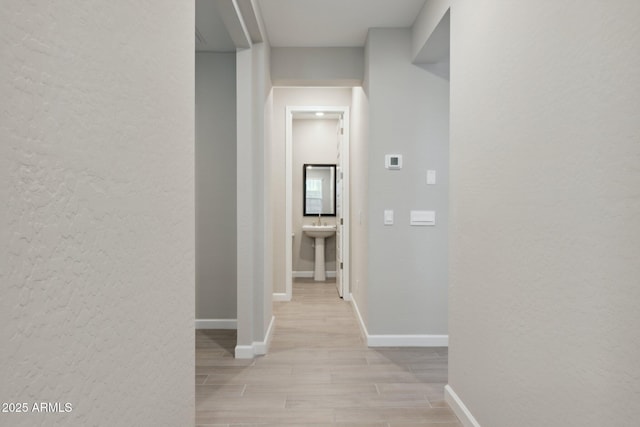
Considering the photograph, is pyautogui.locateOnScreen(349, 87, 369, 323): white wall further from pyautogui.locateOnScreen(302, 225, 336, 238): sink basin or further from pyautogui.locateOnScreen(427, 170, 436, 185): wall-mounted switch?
pyautogui.locateOnScreen(302, 225, 336, 238): sink basin

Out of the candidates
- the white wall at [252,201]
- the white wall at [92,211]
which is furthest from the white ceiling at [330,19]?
the white wall at [92,211]

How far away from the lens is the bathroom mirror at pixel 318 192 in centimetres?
729

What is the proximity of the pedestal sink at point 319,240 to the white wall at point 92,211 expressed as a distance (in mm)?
5523

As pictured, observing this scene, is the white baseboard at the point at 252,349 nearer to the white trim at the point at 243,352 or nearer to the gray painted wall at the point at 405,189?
the white trim at the point at 243,352

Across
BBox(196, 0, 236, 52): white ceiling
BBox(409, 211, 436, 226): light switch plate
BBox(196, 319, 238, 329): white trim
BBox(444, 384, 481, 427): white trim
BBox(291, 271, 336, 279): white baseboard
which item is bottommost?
BBox(291, 271, 336, 279): white baseboard

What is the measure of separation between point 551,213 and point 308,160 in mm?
6007

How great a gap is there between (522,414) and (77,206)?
1.70m

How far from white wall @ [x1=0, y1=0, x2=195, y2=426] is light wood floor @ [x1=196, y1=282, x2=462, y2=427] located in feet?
4.22

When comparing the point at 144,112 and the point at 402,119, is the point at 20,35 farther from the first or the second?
the point at 402,119

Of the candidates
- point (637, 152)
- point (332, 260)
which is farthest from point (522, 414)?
point (332, 260)

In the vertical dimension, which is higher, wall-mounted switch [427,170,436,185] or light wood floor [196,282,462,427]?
wall-mounted switch [427,170,436,185]

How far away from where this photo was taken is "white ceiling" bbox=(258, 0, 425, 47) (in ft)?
10.6

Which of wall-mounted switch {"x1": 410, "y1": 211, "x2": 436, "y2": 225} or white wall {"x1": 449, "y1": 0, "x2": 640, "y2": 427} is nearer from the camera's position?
white wall {"x1": 449, "y1": 0, "x2": 640, "y2": 427}

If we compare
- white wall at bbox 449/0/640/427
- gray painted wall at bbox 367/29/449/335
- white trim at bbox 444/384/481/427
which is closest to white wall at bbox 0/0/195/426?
white wall at bbox 449/0/640/427
